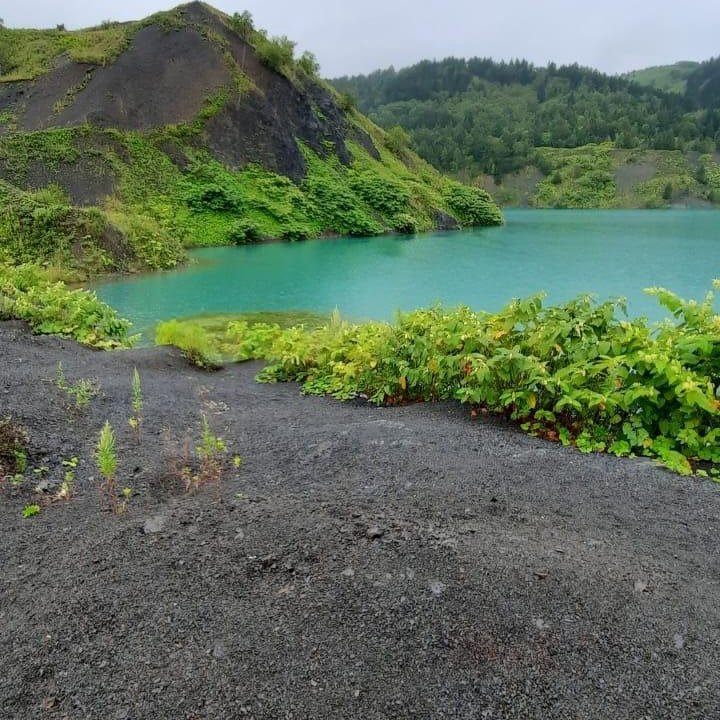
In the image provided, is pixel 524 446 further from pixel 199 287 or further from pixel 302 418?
pixel 199 287

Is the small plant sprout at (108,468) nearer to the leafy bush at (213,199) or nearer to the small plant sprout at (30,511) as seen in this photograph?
the small plant sprout at (30,511)

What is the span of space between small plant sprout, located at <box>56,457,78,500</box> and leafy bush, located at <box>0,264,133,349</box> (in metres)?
5.03

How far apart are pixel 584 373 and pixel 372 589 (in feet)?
7.93

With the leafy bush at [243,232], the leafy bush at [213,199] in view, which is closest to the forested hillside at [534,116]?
the leafy bush at [213,199]

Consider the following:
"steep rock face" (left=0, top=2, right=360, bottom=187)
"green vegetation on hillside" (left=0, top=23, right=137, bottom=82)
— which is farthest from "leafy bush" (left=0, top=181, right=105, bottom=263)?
"green vegetation on hillside" (left=0, top=23, right=137, bottom=82)

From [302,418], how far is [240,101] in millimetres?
34562

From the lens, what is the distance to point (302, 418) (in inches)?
212

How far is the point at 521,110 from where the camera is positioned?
145500mm

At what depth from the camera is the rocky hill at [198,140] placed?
26.4m

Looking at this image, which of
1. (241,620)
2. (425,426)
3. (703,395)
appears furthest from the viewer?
(425,426)

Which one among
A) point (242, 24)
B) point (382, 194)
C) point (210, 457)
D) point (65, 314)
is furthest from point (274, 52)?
point (210, 457)

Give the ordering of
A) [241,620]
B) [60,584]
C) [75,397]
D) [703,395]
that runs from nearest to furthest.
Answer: [241,620]
[60,584]
[703,395]
[75,397]

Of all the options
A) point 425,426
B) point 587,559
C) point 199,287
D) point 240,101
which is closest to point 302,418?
point 425,426

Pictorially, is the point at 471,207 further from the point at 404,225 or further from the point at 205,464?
the point at 205,464
